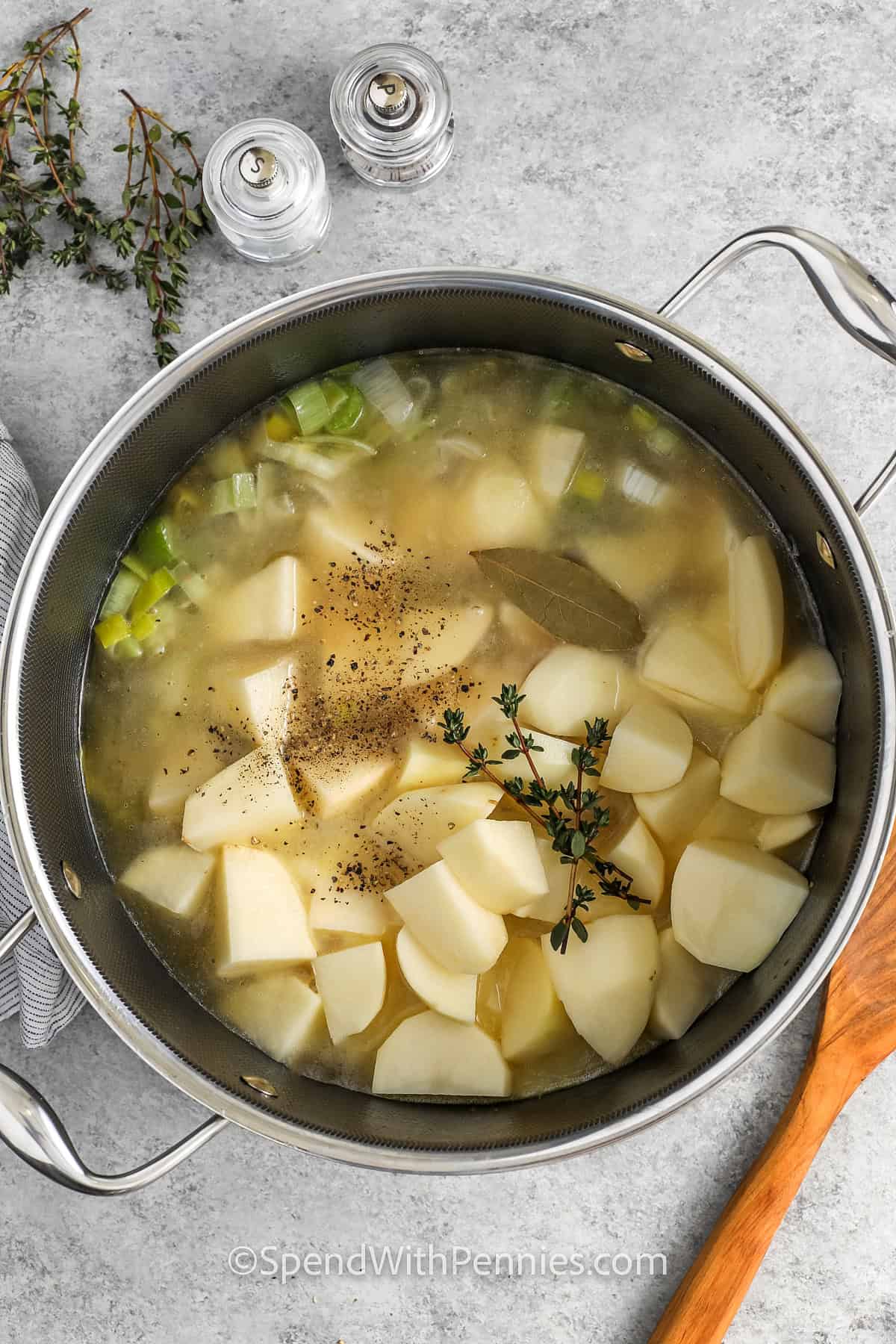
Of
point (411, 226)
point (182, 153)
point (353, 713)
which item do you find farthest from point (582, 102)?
point (353, 713)

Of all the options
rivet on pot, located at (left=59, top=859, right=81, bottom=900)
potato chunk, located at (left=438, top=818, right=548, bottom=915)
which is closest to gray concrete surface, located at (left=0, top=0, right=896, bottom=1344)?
rivet on pot, located at (left=59, top=859, right=81, bottom=900)

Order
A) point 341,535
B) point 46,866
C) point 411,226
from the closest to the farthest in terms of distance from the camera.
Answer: point 46,866, point 341,535, point 411,226

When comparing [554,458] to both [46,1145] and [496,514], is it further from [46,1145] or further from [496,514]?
[46,1145]

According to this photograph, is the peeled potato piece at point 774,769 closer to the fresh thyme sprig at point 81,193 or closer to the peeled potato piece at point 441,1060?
the peeled potato piece at point 441,1060

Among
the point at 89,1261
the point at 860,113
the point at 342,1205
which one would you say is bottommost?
the point at 89,1261

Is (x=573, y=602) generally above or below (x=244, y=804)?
above

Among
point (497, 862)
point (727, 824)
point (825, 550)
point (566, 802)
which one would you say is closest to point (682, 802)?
point (727, 824)

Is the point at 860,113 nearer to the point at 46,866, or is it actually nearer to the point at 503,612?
the point at 503,612
